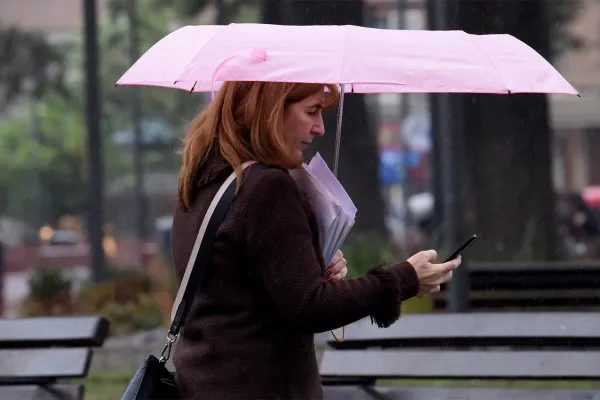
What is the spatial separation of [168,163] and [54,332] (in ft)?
83.3

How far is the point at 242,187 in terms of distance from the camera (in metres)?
3.21

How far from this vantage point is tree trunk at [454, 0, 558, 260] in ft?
40.6

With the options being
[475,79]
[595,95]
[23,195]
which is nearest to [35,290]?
[475,79]

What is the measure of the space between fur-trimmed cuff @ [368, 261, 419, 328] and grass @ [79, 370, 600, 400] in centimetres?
488

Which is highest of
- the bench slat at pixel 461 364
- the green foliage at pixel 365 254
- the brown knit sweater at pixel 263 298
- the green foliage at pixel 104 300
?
the brown knit sweater at pixel 263 298

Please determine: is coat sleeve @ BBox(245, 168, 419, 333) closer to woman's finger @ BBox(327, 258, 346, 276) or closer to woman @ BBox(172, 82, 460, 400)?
woman @ BBox(172, 82, 460, 400)

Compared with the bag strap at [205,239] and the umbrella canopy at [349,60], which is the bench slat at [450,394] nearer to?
the umbrella canopy at [349,60]

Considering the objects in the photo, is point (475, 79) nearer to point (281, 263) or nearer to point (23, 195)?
point (281, 263)

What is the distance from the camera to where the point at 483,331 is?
216 inches

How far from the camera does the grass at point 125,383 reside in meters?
8.47

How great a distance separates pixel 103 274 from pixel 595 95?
30.1 meters

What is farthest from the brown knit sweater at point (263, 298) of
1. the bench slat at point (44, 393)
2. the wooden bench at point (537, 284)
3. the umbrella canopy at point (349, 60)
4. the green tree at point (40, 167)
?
the green tree at point (40, 167)

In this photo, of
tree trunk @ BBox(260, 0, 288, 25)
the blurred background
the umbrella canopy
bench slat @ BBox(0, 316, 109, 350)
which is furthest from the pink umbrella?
tree trunk @ BBox(260, 0, 288, 25)

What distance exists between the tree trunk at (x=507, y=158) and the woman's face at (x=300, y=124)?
29.9 ft
